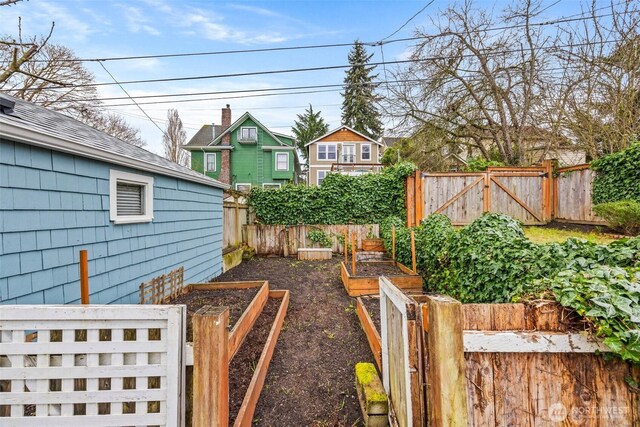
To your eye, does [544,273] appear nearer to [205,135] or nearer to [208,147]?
[208,147]

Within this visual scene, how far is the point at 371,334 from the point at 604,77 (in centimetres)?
1062

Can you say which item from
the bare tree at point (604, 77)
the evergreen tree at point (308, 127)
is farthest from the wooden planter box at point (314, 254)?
the evergreen tree at point (308, 127)

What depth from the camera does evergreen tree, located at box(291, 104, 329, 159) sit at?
30234mm

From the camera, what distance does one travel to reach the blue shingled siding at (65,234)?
8.32 ft

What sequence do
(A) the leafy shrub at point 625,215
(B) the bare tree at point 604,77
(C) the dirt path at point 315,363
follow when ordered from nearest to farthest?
(C) the dirt path at point 315,363
(A) the leafy shrub at point 625,215
(B) the bare tree at point 604,77

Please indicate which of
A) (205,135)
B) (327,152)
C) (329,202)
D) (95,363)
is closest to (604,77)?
(329,202)

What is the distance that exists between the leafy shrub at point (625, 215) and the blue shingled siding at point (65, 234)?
8224mm

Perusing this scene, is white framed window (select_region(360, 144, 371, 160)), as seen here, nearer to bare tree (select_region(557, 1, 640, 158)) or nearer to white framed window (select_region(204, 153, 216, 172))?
white framed window (select_region(204, 153, 216, 172))

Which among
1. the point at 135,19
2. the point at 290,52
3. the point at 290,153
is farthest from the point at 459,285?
the point at 290,153

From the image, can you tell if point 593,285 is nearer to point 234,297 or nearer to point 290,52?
point 234,297

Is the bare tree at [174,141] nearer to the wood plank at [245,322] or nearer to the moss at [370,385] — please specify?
the wood plank at [245,322]

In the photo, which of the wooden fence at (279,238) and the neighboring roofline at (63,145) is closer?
the neighboring roofline at (63,145)

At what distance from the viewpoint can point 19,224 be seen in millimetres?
2584

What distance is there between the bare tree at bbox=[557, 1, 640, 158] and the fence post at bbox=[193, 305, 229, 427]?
11155 mm
